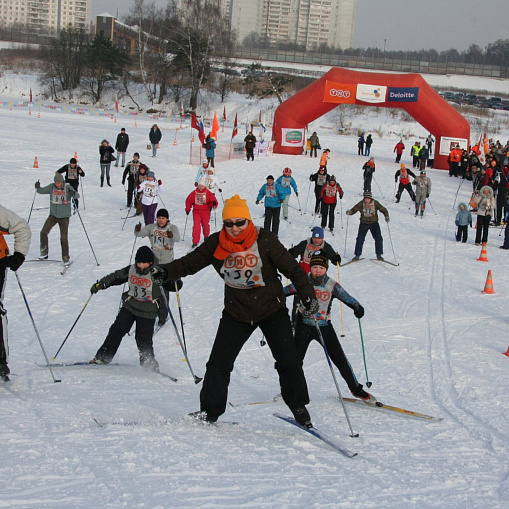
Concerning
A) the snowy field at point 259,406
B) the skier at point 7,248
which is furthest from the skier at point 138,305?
the skier at point 7,248

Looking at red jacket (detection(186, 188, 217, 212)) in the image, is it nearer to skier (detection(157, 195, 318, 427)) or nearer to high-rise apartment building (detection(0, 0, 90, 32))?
skier (detection(157, 195, 318, 427))

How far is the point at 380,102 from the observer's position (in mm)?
27172

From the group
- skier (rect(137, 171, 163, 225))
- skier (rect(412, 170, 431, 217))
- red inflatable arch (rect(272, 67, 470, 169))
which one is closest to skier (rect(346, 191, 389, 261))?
skier (rect(137, 171, 163, 225))

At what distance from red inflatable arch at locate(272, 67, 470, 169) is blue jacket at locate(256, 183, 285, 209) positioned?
583 inches

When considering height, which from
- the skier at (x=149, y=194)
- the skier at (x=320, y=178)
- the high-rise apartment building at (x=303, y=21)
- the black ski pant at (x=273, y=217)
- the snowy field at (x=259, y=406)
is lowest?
the snowy field at (x=259, y=406)

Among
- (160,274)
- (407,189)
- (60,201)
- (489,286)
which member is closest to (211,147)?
(407,189)

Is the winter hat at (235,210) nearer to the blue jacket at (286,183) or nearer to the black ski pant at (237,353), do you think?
the black ski pant at (237,353)

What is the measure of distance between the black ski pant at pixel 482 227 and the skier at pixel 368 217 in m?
3.30

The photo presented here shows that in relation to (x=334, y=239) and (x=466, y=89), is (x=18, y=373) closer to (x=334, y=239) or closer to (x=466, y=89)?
(x=334, y=239)

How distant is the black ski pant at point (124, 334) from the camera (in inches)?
251

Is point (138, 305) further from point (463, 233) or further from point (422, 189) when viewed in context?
point (422, 189)

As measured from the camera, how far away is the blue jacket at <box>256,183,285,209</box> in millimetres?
13539

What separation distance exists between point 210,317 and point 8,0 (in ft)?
661

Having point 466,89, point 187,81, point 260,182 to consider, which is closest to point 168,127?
point 187,81
